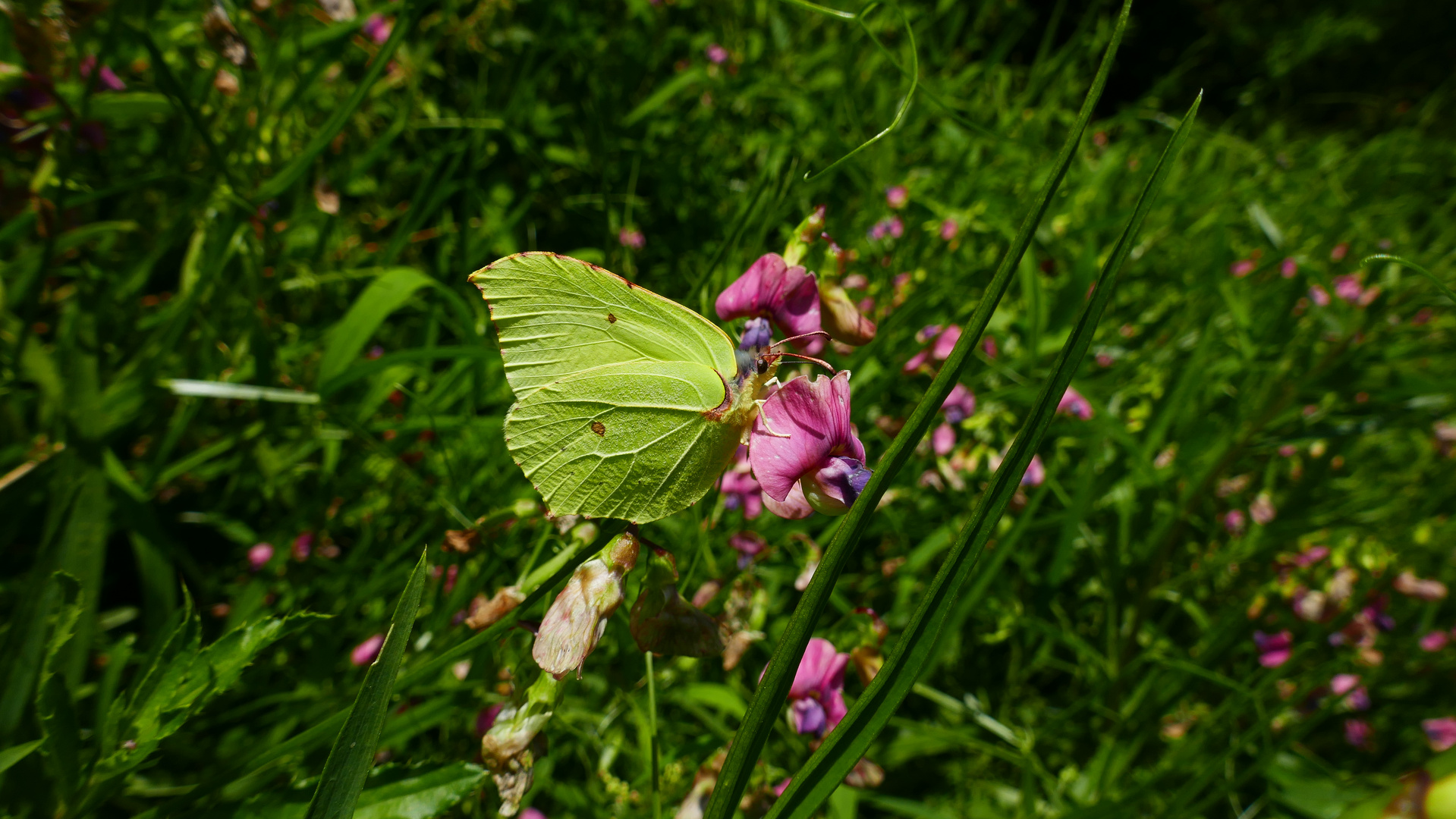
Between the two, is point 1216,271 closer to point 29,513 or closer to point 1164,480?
point 1164,480

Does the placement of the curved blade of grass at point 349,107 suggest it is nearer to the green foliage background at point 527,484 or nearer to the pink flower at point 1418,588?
the green foliage background at point 527,484

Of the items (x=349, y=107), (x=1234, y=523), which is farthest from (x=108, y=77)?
(x=1234, y=523)

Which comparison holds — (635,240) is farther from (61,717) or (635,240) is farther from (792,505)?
(61,717)

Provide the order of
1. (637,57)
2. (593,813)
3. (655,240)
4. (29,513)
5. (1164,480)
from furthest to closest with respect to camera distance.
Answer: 1. (637,57)
2. (655,240)
3. (1164,480)
4. (29,513)
5. (593,813)

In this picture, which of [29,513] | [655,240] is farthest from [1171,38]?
[29,513]

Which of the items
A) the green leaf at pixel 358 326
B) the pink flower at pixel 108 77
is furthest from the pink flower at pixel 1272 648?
the pink flower at pixel 108 77

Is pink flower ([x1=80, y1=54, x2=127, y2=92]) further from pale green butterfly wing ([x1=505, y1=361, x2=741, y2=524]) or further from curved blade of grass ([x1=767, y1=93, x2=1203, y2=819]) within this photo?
curved blade of grass ([x1=767, y1=93, x2=1203, y2=819])
